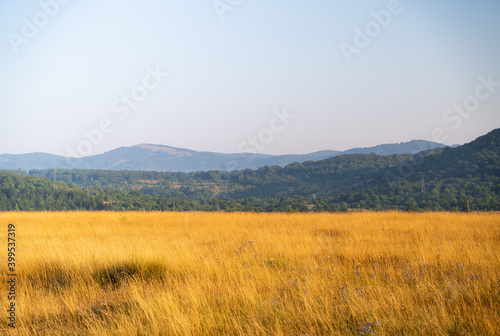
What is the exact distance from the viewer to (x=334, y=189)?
214 ft

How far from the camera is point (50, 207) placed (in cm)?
3922

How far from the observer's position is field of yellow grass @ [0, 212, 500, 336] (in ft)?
12.5

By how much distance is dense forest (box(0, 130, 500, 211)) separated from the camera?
39.4m

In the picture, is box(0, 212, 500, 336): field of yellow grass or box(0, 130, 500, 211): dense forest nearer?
box(0, 212, 500, 336): field of yellow grass

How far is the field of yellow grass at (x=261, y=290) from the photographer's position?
3814 mm

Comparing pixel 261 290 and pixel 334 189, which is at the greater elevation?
pixel 261 290

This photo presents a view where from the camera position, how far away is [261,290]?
5.28 meters

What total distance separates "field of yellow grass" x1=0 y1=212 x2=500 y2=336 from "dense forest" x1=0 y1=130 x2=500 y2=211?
18187mm

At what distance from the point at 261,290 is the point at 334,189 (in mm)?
61841

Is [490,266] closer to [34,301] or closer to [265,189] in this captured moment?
[34,301]

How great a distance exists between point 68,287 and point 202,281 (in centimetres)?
233

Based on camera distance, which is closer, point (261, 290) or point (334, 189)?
point (261, 290)

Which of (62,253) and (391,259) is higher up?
(62,253)

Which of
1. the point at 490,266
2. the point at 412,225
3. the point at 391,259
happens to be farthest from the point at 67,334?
the point at 412,225
